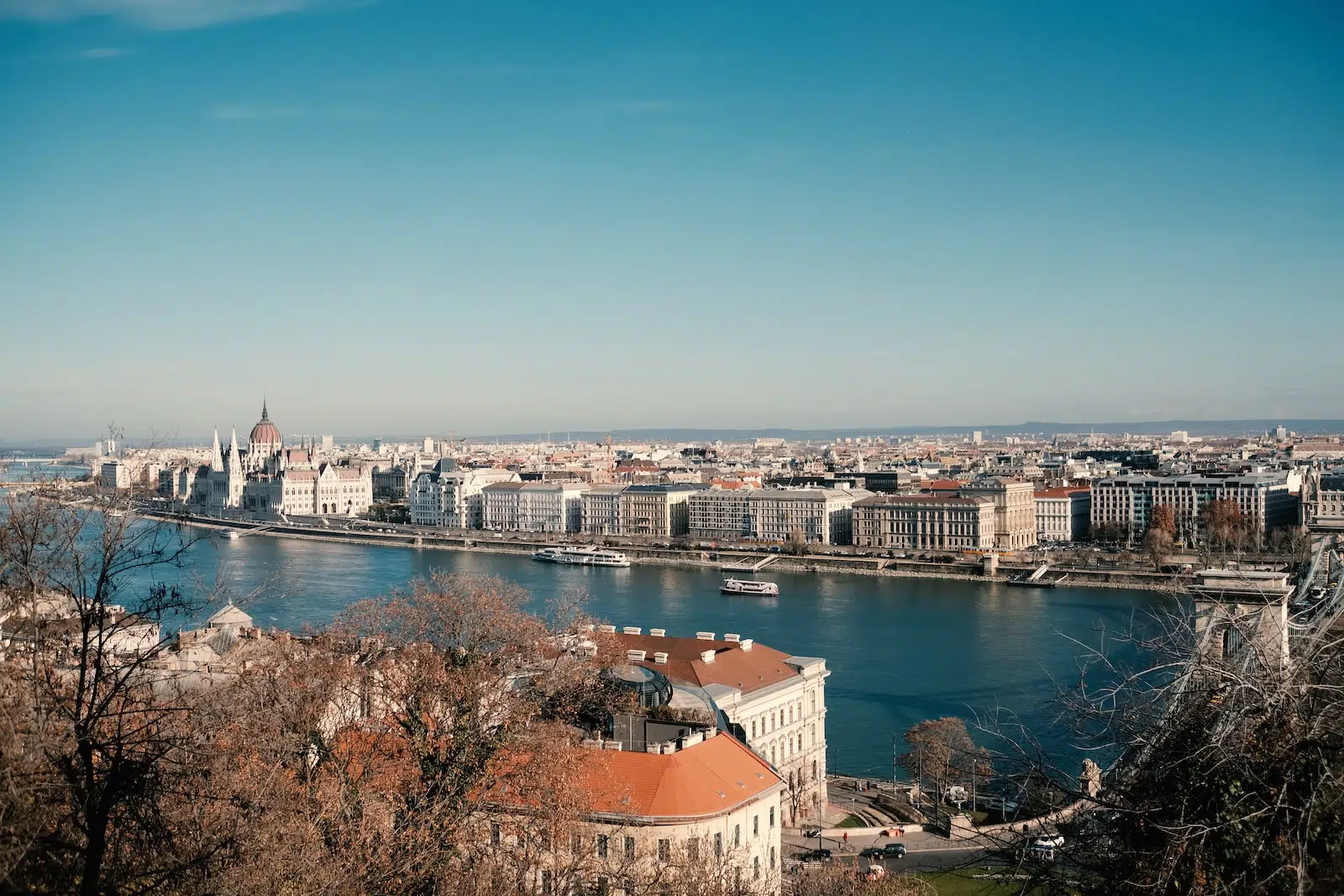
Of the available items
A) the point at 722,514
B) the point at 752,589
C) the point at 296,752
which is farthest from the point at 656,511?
the point at 296,752

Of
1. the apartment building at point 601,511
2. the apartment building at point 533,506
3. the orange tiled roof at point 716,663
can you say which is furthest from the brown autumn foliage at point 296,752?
the apartment building at point 533,506

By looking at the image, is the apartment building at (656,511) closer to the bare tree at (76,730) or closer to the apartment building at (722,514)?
the apartment building at (722,514)

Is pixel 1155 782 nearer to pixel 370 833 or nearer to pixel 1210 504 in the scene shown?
pixel 370 833

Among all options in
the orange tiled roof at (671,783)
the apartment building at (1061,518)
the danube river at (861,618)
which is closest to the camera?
the orange tiled roof at (671,783)

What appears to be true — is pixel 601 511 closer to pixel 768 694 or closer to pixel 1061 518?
pixel 1061 518

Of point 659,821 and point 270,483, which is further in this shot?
point 270,483

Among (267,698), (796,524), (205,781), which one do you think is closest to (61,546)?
(205,781)
